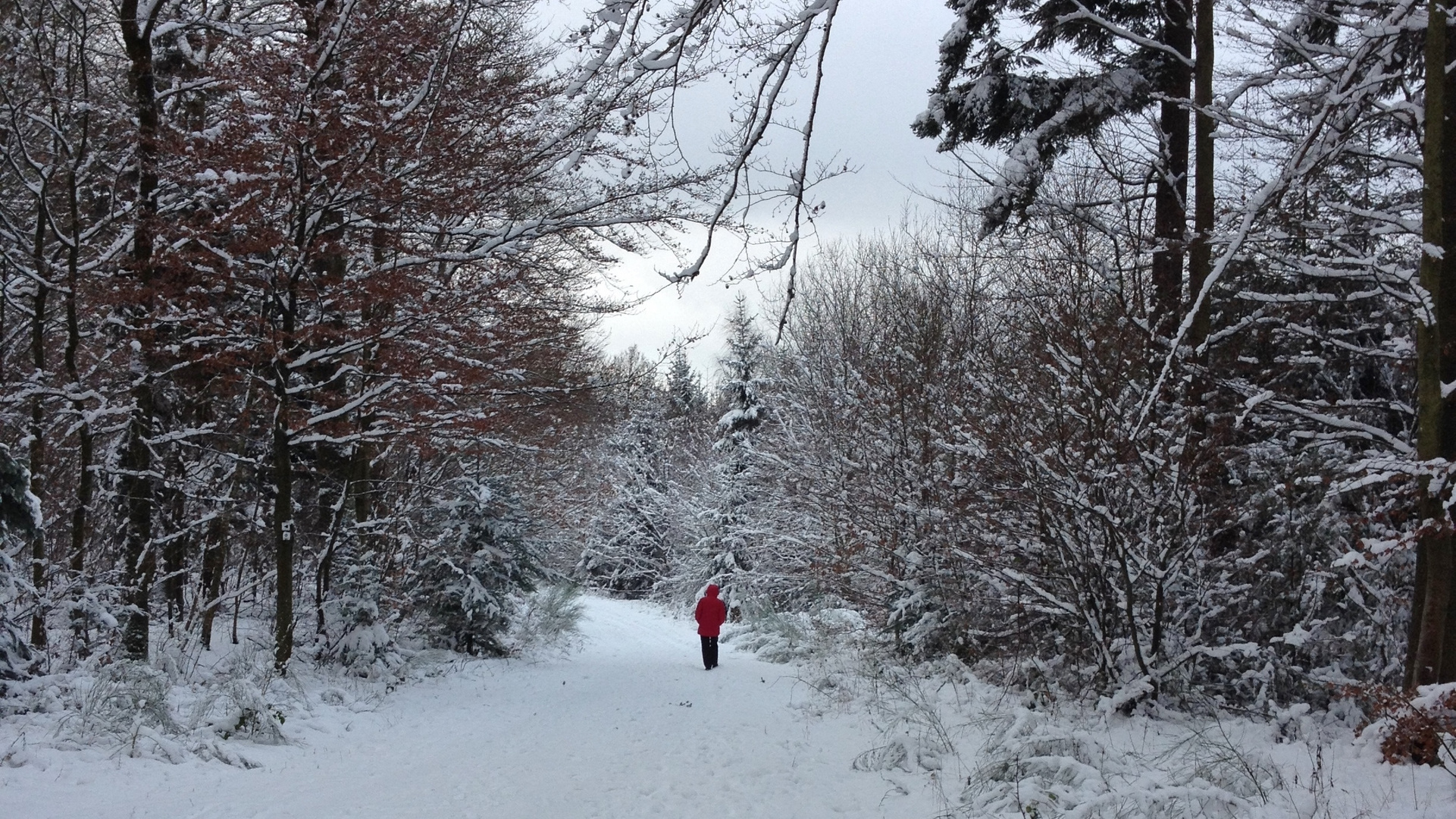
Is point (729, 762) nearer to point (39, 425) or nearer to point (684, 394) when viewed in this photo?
point (39, 425)

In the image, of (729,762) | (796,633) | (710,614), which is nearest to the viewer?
(729,762)

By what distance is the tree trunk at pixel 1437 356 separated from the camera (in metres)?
5.07

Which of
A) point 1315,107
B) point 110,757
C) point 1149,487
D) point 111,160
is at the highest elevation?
point 111,160

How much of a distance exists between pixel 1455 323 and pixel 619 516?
3220cm

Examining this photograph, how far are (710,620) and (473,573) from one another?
3.94 meters

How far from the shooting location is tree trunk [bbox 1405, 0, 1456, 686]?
200 inches

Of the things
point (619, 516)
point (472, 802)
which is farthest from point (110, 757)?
point (619, 516)

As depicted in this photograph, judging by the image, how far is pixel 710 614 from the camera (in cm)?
1428

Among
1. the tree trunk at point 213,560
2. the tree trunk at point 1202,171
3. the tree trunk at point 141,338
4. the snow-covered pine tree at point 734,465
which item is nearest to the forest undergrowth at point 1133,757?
the tree trunk at point 1202,171

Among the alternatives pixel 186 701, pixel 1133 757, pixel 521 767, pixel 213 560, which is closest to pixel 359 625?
pixel 213 560

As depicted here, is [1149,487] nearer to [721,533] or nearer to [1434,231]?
[1434,231]

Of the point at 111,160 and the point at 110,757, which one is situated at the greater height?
the point at 111,160

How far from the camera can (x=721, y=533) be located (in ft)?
83.6

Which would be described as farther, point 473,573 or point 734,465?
point 734,465
